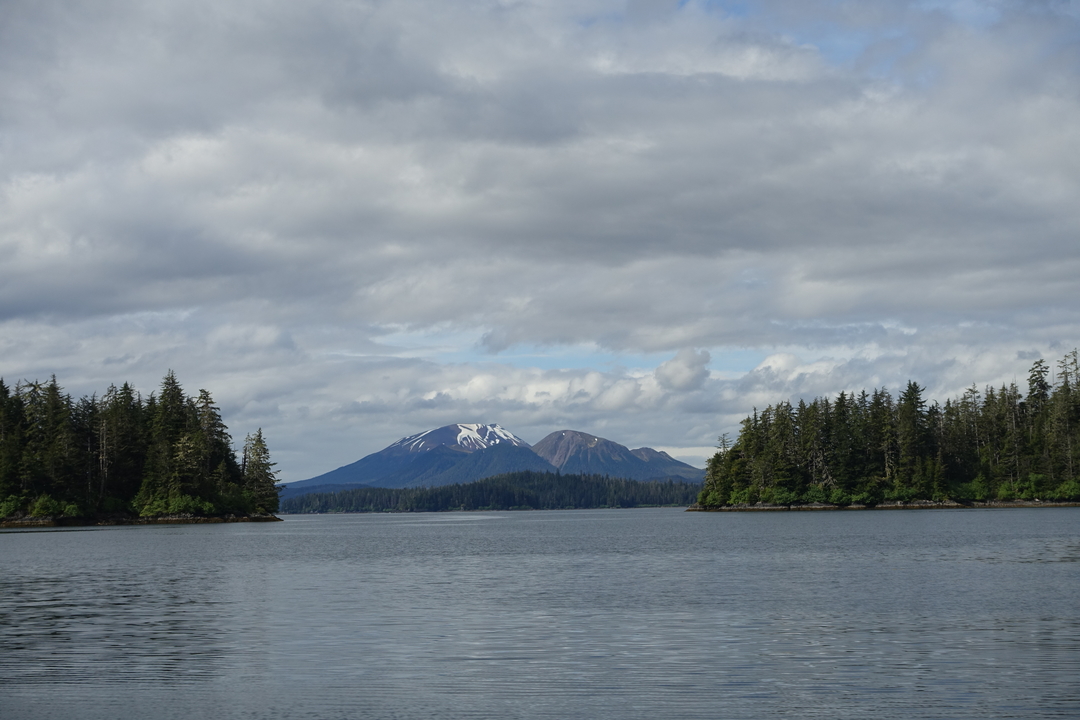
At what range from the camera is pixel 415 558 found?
269 ft

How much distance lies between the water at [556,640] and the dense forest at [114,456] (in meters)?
97.6

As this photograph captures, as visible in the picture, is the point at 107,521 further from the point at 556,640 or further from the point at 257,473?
the point at 556,640

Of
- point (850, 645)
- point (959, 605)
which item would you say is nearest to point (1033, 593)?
point (959, 605)

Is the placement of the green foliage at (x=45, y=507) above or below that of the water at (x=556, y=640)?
above

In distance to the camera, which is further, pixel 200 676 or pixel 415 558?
pixel 415 558

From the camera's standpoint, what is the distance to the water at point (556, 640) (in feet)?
78.1

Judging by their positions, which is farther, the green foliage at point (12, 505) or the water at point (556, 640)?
the green foliage at point (12, 505)

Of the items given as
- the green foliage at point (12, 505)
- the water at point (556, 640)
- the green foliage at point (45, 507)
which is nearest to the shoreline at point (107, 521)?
the green foliage at point (45, 507)

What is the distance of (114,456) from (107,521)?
11.6 meters

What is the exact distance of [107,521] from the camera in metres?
169

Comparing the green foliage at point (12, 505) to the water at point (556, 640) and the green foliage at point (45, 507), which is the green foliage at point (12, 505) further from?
the water at point (556, 640)

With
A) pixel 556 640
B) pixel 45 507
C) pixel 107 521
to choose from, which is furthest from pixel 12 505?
pixel 556 640

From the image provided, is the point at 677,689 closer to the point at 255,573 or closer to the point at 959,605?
the point at 959,605

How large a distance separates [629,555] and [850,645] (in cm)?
4911
